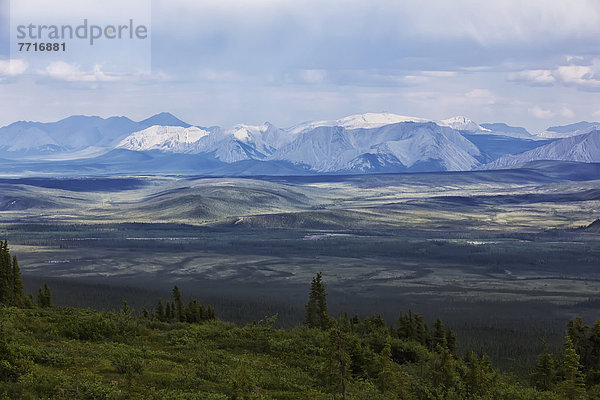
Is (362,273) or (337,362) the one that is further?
(362,273)

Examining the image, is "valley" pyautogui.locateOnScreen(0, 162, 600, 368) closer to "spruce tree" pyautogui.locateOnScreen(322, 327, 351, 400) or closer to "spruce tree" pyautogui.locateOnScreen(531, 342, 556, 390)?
"spruce tree" pyautogui.locateOnScreen(531, 342, 556, 390)

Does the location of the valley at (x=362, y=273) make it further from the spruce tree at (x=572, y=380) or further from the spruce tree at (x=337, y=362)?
the spruce tree at (x=337, y=362)

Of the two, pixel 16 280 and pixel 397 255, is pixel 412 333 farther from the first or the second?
pixel 397 255

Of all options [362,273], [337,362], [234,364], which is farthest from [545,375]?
[362,273]

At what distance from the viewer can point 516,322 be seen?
3425 inches

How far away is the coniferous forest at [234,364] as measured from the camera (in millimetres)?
32094

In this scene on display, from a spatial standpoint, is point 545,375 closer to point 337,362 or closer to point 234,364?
point 337,362

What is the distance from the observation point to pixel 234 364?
42406mm

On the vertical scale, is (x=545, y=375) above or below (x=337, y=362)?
below

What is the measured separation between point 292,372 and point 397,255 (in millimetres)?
116720

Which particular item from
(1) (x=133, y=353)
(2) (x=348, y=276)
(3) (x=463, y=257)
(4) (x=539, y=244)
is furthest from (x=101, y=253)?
(1) (x=133, y=353)

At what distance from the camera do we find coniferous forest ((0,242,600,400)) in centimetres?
3209

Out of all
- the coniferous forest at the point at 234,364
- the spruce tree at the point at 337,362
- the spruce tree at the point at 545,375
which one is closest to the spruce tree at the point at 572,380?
the coniferous forest at the point at 234,364

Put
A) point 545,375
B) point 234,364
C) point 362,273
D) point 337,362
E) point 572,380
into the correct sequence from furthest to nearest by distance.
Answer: point 362,273
point 545,375
point 234,364
point 572,380
point 337,362
